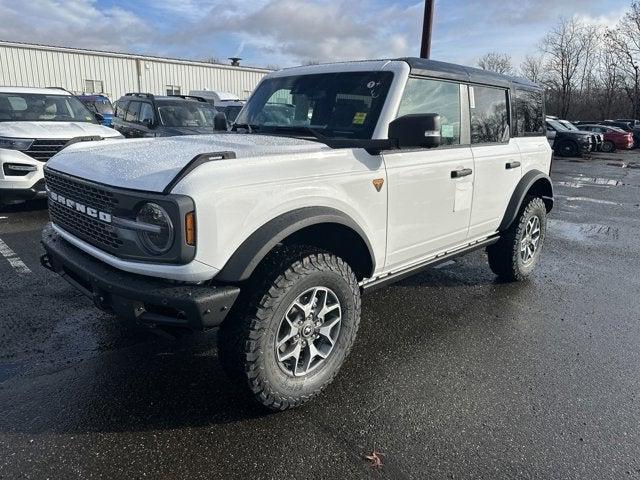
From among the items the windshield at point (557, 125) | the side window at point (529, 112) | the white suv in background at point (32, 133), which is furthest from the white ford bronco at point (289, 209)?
the windshield at point (557, 125)

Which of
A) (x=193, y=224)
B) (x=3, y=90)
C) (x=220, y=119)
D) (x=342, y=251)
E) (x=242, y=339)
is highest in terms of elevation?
(x=3, y=90)

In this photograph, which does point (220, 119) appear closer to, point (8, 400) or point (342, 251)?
point (342, 251)

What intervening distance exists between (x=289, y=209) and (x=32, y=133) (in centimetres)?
627

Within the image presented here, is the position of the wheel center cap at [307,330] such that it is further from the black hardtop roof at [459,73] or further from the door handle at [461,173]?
the black hardtop roof at [459,73]

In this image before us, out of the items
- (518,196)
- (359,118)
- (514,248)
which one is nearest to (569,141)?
(514,248)

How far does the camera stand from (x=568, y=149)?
2297cm

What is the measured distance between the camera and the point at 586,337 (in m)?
3.89

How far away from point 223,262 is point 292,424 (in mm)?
1007

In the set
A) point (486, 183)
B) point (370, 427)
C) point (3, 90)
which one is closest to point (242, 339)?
point (370, 427)

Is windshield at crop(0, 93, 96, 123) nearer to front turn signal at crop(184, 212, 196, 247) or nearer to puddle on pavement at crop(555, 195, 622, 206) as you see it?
front turn signal at crop(184, 212, 196, 247)

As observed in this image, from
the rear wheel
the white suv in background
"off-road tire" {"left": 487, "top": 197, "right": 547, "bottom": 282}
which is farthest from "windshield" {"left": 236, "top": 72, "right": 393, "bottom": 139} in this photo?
the rear wheel

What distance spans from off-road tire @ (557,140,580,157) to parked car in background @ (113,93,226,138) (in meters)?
17.9

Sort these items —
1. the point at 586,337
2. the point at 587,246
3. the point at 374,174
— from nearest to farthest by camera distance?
1. the point at 374,174
2. the point at 586,337
3. the point at 587,246

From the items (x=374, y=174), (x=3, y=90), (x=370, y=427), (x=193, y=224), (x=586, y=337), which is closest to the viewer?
(x=193, y=224)
